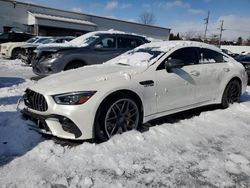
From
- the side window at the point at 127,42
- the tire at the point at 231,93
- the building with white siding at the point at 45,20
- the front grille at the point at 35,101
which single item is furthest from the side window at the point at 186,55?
the building with white siding at the point at 45,20

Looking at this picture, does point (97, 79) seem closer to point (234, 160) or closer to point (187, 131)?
point (187, 131)

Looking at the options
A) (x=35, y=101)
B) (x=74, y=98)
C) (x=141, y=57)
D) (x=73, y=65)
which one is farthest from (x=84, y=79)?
(x=73, y=65)

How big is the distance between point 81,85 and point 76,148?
85cm

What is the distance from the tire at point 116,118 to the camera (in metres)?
4.05

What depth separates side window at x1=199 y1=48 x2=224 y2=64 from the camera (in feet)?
18.9

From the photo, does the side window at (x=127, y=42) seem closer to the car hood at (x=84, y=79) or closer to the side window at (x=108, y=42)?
the side window at (x=108, y=42)

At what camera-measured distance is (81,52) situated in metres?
8.58

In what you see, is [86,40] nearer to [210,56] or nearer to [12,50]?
[210,56]

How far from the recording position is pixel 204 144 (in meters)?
4.24

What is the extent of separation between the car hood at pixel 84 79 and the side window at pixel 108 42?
4.33m

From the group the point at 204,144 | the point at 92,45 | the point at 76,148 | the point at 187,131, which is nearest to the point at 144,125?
the point at 187,131

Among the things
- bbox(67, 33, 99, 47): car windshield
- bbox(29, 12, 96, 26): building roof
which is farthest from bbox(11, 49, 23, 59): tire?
bbox(29, 12, 96, 26): building roof

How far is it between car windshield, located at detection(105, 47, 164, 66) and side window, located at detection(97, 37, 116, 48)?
358 cm

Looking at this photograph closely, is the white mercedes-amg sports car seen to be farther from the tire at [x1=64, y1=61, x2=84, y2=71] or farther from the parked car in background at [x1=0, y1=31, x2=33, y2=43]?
the parked car in background at [x1=0, y1=31, x2=33, y2=43]
